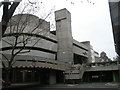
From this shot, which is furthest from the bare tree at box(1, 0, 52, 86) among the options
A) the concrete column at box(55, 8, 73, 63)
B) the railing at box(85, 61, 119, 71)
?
the concrete column at box(55, 8, 73, 63)

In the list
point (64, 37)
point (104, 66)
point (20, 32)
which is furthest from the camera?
point (64, 37)

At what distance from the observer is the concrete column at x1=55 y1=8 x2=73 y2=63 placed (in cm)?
4810

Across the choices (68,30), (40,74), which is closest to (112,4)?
(40,74)

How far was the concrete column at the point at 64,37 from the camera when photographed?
48.1 meters

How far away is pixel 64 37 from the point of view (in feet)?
160

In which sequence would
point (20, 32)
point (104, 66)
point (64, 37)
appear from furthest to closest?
point (64, 37) < point (104, 66) < point (20, 32)

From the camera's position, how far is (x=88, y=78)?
121 ft

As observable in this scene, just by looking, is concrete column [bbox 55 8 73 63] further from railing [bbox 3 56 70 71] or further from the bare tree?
the bare tree

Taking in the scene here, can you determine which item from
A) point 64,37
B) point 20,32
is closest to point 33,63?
point 20,32

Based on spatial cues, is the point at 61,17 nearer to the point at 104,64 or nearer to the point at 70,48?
the point at 70,48

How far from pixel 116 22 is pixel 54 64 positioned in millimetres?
22469

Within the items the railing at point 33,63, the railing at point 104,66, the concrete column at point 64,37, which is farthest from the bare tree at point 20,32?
the concrete column at point 64,37

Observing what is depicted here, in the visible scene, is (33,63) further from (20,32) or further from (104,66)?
(104,66)

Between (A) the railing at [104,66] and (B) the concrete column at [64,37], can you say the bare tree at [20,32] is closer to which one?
(A) the railing at [104,66]
